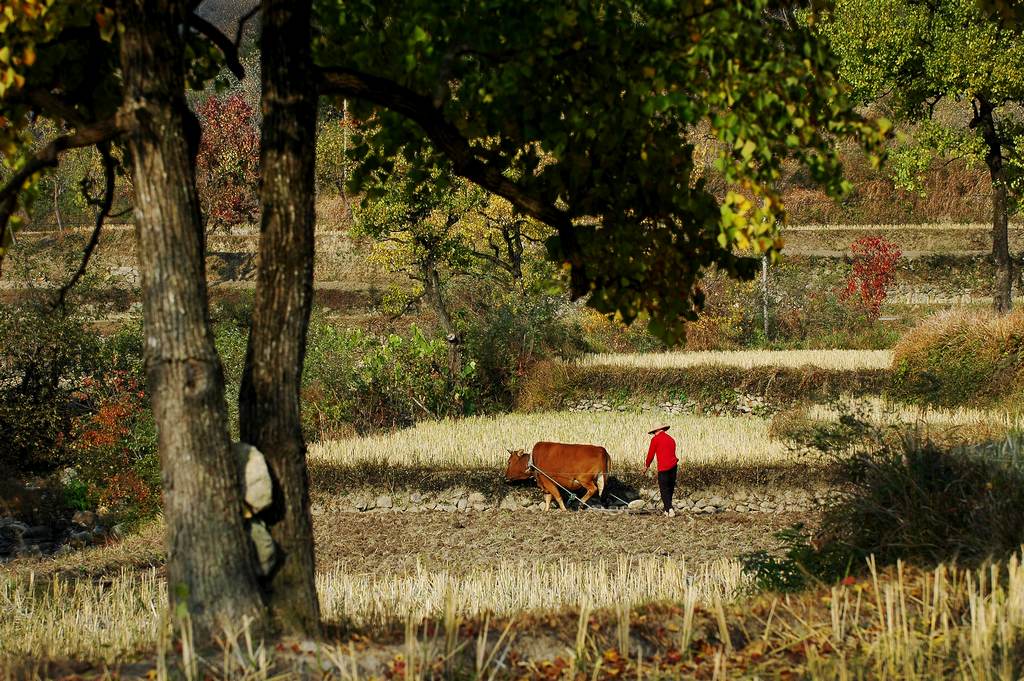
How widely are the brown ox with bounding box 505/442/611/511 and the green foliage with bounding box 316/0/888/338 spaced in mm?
7845

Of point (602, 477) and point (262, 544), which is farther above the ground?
point (262, 544)

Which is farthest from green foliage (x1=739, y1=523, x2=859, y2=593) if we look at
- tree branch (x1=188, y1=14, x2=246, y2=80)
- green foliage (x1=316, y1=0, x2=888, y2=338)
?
tree branch (x1=188, y1=14, x2=246, y2=80)

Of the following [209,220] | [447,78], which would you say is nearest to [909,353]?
[447,78]

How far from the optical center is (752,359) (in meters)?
26.5

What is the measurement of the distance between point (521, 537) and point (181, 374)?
886 centimetres

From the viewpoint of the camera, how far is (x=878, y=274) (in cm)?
3522

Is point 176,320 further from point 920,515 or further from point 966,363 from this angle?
point 966,363

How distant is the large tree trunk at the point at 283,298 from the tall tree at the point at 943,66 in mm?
21696

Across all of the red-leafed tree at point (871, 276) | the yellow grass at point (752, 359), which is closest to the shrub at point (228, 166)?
the red-leafed tree at point (871, 276)

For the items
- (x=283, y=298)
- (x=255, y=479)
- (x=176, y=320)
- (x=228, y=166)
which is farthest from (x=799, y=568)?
(x=228, y=166)

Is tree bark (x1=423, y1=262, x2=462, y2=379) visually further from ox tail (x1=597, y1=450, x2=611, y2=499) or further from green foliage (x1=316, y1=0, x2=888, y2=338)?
green foliage (x1=316, y1=0, x2=888, y2=338)

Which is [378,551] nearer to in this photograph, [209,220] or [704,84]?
[704,84]

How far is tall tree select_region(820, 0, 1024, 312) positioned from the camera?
86.6 ft

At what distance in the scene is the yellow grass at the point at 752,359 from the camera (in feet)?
→ 82.7
